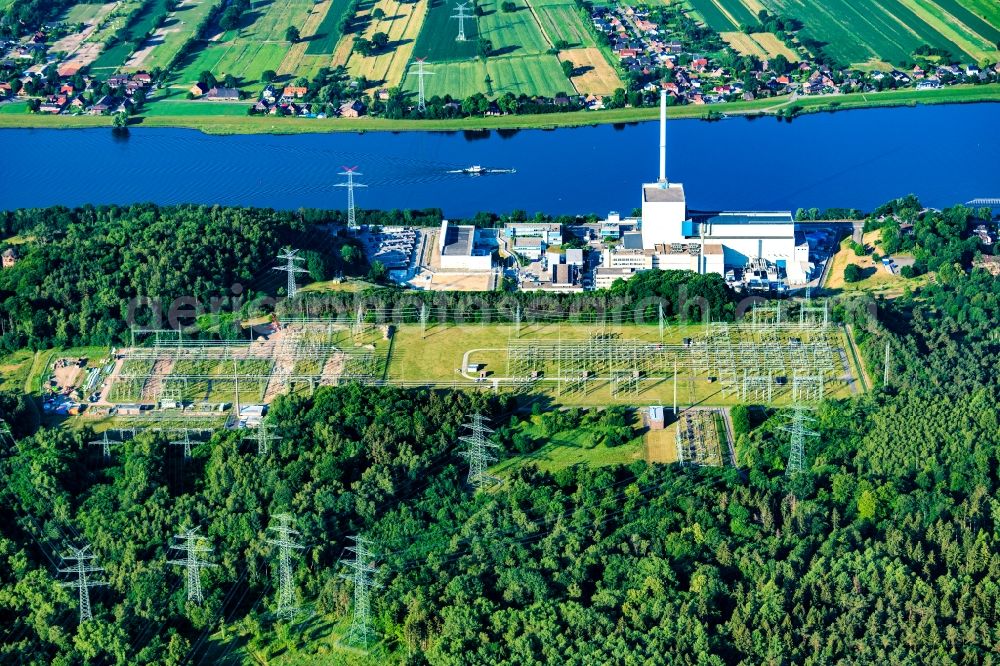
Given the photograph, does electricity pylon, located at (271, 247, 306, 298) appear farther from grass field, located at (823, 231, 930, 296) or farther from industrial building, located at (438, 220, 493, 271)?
grass field, located at (823, 231, 930, 296)

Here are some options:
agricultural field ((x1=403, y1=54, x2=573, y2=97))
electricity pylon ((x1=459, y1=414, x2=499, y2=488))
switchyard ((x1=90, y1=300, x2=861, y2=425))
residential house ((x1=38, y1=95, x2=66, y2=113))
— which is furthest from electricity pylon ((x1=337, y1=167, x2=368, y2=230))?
electricity pylon ((x1=459, y1=414, x2=499, y2=488))

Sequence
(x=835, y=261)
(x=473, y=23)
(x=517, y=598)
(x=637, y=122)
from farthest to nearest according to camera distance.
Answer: (x=473, y=23) → (x=637, y=122) → (x=835, y=261) → (x=517, y=598)

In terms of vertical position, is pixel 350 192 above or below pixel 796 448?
above

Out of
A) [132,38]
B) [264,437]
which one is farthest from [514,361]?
[132,38]

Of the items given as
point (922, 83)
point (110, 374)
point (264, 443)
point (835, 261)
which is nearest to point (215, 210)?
point (110, 374)

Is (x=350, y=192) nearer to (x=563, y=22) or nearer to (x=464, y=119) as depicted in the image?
(x=464, y=119)

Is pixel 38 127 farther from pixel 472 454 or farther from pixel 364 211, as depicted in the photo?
pixel 472 454
